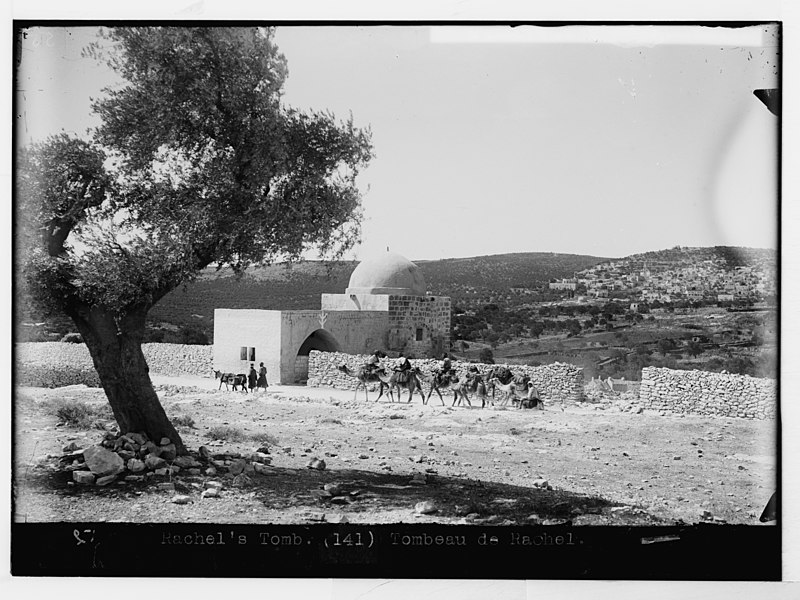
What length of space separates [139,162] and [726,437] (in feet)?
13.4

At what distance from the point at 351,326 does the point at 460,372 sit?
2.97ft

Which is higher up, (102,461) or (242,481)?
(102,461)

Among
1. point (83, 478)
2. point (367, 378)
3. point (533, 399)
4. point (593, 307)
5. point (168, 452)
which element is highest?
point (593, 307)

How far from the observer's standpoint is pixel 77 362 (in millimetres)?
4809

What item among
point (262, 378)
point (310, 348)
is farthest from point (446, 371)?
point (262, 378)

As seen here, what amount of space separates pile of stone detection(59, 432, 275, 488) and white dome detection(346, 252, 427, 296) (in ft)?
4.31

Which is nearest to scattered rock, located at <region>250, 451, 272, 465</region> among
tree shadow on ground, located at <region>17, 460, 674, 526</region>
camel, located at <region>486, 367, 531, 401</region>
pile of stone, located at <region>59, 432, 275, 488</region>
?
pile of stone, located at <region>59, 432, 275, 488</region>

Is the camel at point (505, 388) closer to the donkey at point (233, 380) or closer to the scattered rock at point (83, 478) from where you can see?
the donkey at point (233, 380)

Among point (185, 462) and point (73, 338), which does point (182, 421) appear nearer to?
point (185, 462)

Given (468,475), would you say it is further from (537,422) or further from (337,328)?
(337,328)

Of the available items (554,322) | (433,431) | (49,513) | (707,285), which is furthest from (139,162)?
(707,285)

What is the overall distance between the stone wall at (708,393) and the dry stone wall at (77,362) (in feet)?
9.34

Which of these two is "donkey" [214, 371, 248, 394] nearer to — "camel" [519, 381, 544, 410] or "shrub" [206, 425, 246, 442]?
"shrub" [206, 425, 246, 442]

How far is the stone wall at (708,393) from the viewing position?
181 inches
